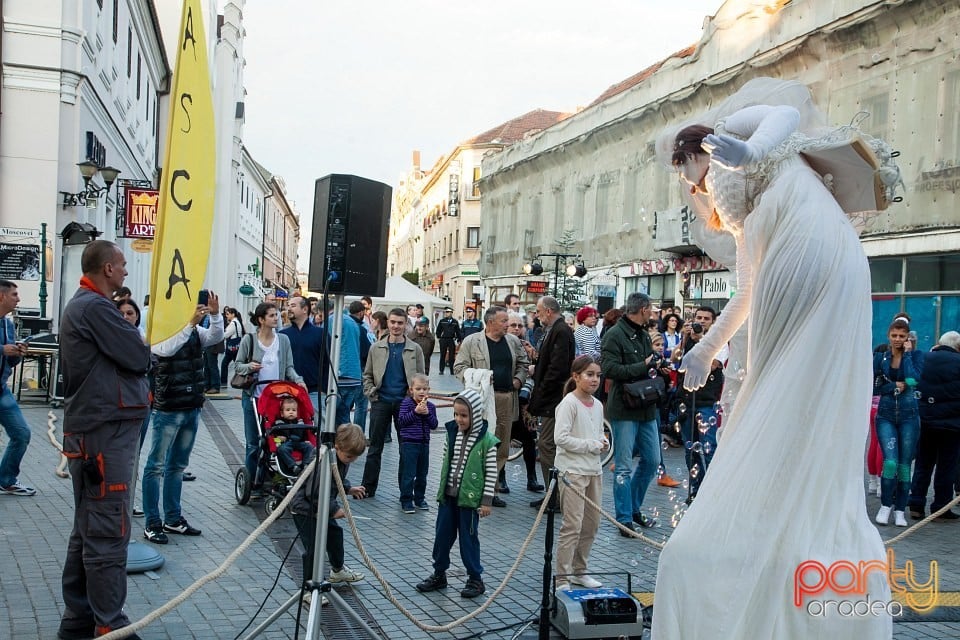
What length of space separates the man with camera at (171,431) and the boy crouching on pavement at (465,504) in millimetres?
2337

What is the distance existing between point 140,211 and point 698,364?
16.8 meters

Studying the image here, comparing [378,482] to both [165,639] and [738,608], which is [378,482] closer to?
[165,639]

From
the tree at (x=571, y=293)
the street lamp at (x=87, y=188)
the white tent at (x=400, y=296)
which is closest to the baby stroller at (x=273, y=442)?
the street lamp at (x=87, y=188)

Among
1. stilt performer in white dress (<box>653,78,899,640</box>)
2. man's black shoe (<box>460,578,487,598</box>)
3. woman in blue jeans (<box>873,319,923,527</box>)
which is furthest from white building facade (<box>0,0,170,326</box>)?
stilt performer in white dress (<box>653,78,899,640</box>)

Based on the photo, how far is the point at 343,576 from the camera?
20.0 ft

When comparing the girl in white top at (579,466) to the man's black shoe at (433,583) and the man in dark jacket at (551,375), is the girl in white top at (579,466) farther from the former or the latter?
the man in dark jacket at (551,375)

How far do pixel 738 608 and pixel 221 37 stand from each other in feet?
164

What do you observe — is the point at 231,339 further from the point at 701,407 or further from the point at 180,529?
the point at 701,407

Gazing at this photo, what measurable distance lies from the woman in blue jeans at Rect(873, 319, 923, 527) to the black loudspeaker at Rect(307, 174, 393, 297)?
5849 millimetres

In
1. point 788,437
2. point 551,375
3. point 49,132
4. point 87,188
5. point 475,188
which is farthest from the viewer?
point 475,188

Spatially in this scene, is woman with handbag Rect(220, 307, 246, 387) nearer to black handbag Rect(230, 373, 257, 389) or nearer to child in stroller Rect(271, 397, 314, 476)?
black handbag Rect(230, 373, 257, 389)

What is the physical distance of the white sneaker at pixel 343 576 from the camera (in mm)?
6055

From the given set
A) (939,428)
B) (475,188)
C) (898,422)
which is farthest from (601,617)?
(475,188)

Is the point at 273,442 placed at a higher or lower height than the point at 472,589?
higher
